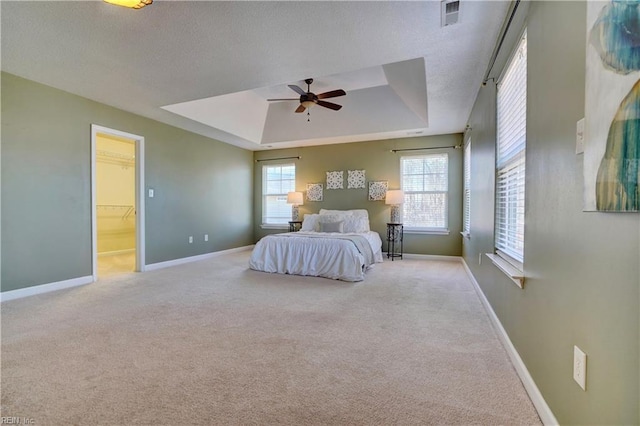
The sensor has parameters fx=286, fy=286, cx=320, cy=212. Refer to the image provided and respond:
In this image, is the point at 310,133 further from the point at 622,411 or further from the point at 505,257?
the point at 622,411

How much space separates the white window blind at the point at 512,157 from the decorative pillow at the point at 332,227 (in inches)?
121

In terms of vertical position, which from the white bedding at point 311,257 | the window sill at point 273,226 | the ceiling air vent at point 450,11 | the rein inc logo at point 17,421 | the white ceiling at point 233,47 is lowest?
the rein inc logo at point 17,421

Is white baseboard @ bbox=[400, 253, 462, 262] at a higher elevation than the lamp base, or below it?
below

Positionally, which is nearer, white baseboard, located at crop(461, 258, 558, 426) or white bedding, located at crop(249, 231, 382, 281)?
white baseboard, located at crop(461, 258, 558, 426)

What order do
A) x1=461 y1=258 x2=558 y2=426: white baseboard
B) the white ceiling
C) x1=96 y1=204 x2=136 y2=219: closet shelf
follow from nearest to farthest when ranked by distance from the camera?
x1=461 y1=258 x2=558 y2=426: white baseboard
the white ceiling
x1=96 y1=204 x2=136 y2=219: closet shelf

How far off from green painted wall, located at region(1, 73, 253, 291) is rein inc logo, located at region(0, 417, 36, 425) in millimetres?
2617

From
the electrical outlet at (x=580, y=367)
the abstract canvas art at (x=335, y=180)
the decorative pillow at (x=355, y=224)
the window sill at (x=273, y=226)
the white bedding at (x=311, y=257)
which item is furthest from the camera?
the window sill at (x=273, y=226)

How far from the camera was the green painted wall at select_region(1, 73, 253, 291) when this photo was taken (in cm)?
322

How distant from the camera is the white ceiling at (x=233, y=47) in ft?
7.06

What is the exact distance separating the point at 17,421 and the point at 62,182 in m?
3.25

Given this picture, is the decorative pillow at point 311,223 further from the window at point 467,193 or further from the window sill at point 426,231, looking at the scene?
the window at point 467,193

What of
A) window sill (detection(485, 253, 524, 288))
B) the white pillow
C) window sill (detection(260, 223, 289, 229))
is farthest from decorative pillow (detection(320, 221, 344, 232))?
window sill (detection(485, 253, 524, 288))

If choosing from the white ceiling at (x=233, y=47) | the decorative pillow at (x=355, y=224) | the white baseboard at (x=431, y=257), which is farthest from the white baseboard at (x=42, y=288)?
the white baseboard at (x=431, y=257)

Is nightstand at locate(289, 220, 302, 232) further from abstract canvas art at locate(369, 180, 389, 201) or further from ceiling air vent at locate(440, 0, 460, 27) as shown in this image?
ceiling air vent at locate(440, 0, 460, 27)
